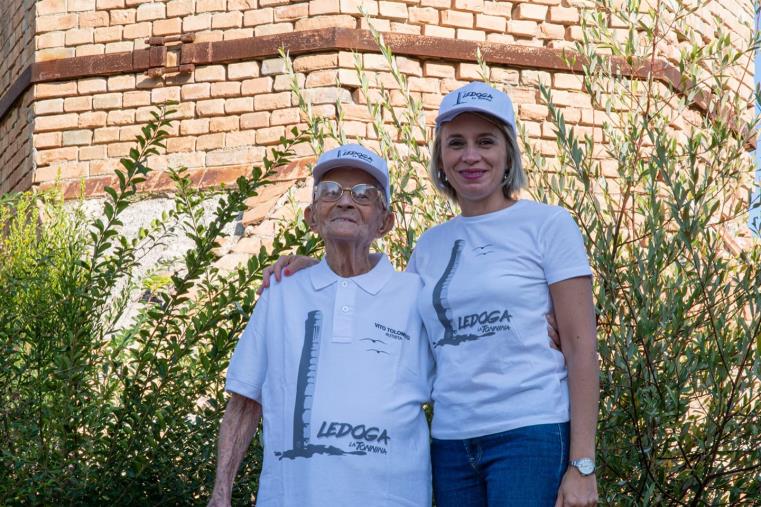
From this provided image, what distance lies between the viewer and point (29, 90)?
9.95 m

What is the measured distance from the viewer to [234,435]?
2.83 metres

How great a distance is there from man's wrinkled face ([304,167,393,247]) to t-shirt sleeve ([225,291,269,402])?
0.29m

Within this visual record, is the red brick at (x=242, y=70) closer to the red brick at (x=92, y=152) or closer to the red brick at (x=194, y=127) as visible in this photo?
the red brick at (x=194, y=127)

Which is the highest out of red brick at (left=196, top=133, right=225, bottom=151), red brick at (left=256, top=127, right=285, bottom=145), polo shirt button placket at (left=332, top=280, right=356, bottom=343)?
red brick at (left=196, top=133, right=225, bottom=151)

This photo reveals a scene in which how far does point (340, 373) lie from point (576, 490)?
637mm

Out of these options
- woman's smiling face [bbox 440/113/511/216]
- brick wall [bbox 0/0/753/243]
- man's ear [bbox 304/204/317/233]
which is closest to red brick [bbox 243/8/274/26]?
brick wall [bbox 0/0/753/243]

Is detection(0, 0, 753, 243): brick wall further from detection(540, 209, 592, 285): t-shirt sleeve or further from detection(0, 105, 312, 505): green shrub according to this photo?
detection(540, 209, 592, 285): t-shirt sleeve

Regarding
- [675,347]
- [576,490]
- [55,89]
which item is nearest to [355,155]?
[576,490]

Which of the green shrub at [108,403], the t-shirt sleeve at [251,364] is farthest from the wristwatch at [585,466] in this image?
the green shrub at [108,403]

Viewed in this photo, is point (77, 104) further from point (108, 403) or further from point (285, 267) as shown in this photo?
point (285, 267)

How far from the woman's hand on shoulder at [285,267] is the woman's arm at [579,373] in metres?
0.75

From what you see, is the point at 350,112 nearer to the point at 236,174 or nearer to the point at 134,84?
the point at 236,174

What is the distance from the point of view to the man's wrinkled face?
9.24 feet

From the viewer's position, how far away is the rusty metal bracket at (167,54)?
922 cm
